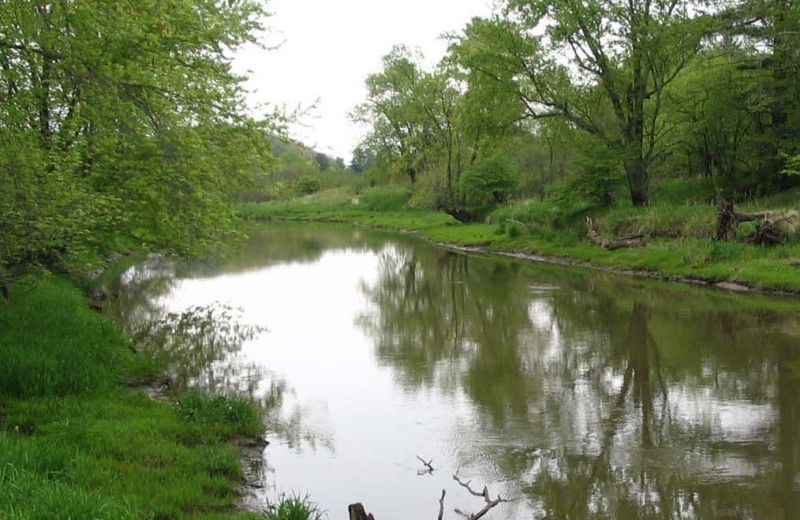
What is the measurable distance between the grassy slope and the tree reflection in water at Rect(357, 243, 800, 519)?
113 inches

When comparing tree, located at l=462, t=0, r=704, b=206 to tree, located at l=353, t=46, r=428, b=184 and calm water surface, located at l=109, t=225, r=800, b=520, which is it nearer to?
calm water surface, located at l=109, t=225, r=800, b=520

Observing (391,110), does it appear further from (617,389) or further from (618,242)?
(617,389)

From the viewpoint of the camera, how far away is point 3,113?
818 centimetres

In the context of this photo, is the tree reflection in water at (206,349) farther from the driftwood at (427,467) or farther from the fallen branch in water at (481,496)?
the fallen branch in water at (481,496)

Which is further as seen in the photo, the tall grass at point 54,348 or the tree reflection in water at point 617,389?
the tall grass at point 54,348

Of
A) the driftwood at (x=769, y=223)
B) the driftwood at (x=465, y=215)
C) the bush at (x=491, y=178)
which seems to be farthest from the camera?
the driftwood at (x=465, y=215)

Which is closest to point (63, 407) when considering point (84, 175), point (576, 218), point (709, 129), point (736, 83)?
point (84, 175)

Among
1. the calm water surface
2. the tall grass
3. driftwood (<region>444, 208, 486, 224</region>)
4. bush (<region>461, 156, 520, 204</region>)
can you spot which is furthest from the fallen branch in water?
driftwood (<region>444, 208, 486, 224</region>)

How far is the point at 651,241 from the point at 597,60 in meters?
7.37

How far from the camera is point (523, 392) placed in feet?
35.7

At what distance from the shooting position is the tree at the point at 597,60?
26625 mm

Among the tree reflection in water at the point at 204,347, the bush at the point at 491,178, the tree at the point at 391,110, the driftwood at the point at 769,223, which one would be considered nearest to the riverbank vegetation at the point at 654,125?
the driftwood at the point at 769,223

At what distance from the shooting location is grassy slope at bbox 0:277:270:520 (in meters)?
5.47

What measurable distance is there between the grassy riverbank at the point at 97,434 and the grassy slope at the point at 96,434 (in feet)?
0.04
